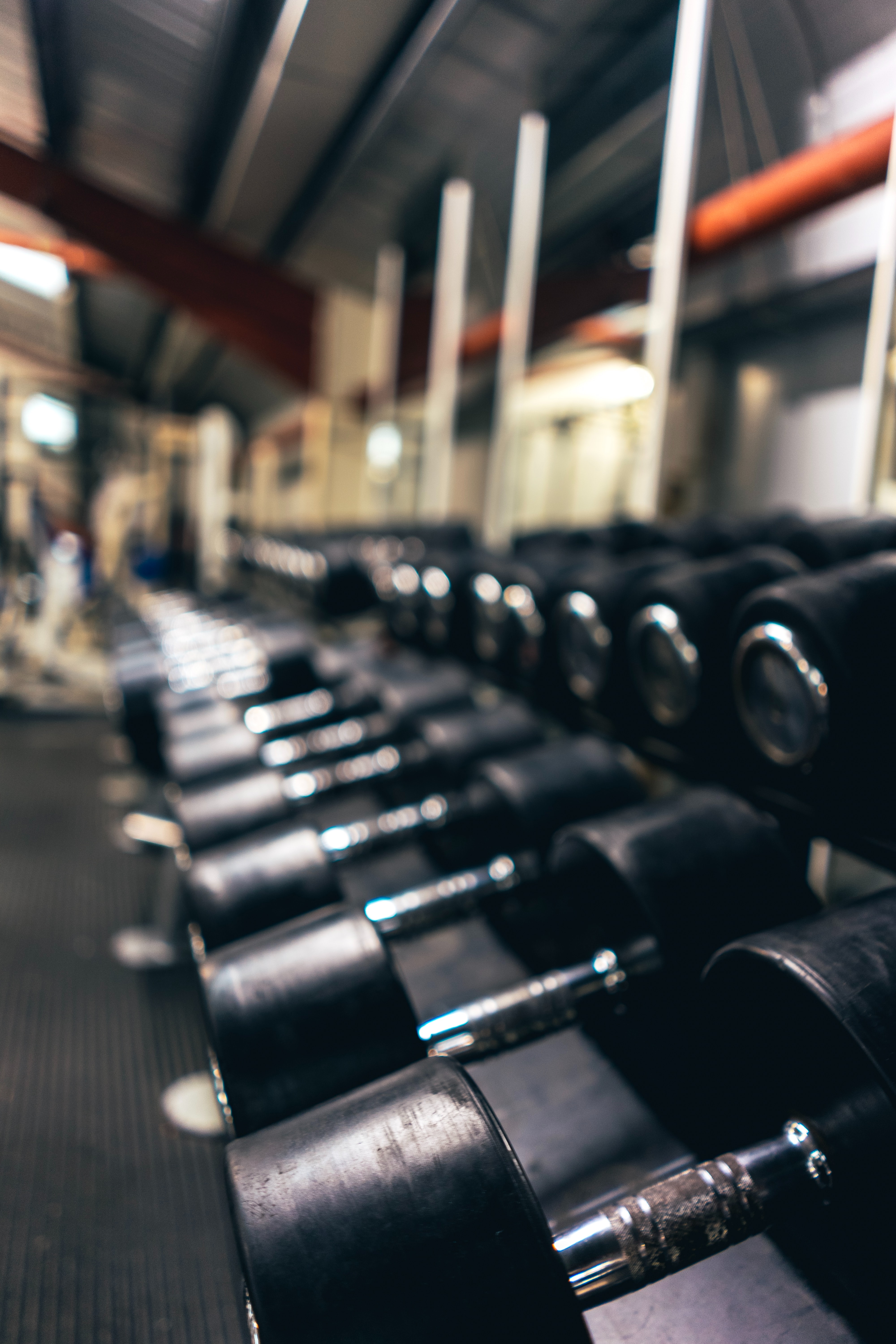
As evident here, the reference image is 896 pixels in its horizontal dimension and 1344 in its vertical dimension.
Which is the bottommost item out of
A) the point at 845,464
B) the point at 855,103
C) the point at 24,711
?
the point at 24,711

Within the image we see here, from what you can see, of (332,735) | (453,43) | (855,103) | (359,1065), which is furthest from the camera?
(332,735)

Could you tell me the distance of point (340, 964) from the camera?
2.40 ft

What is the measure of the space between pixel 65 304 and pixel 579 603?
4.94ft

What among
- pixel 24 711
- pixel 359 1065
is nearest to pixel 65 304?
pixel 359 1065

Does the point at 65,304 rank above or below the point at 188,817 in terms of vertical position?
above

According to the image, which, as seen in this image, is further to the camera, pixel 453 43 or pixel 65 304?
pixel 65 304

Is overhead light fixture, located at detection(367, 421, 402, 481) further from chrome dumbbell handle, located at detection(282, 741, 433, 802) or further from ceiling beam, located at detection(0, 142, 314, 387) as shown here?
chrome dumbbell handle, located at detection(282, 741, 433, 802)

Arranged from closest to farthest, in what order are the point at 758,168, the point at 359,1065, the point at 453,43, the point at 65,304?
the point at 359,1065 → the point at 758,168 → the point at 453,43 → the point at 65,304

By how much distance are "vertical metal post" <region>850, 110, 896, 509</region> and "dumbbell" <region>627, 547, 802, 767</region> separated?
34cm

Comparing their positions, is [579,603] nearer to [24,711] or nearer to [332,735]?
[332,735]

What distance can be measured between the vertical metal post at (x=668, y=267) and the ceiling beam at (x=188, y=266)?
3.26 feet

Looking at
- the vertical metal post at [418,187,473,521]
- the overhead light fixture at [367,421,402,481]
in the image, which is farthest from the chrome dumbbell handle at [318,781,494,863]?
the overhead light fixture at [367,421,402,481]

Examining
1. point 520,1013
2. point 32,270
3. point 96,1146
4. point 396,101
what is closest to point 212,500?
point 396,101

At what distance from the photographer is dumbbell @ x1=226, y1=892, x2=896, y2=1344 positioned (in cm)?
47
